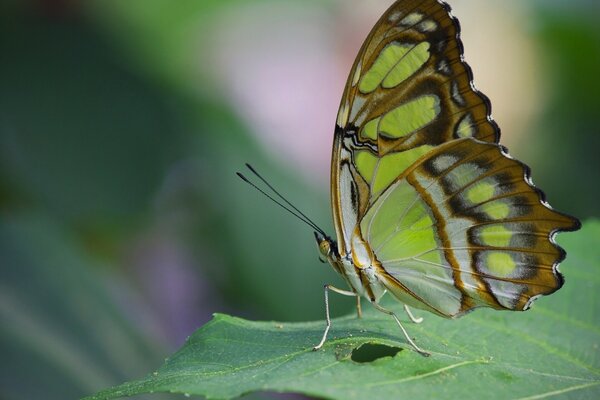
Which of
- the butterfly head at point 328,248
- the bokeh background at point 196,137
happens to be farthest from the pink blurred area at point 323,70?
the butterfly head at point 328,248

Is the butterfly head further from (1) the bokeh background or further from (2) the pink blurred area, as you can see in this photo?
(2) the pink blurred area

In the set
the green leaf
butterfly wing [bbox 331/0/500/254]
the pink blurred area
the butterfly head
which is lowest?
the green leaf

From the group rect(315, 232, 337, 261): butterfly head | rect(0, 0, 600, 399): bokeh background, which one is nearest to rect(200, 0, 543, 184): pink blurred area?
rect(0, 0, 600, 399): bokeh background

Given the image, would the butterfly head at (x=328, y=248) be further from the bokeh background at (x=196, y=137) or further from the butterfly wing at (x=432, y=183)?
the bokeh background at (x=196, y=137)

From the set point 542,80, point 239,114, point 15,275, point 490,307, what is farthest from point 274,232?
point 490,307

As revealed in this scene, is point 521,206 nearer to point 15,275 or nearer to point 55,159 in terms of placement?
point 15,275

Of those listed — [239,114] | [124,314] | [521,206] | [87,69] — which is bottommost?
[521,206]
